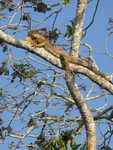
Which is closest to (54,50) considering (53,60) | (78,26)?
(53,60)

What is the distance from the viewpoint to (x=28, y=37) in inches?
207

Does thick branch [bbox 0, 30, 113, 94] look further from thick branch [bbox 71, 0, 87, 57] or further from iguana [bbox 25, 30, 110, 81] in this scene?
thick branch [bbox 71, 0, 87, 57]

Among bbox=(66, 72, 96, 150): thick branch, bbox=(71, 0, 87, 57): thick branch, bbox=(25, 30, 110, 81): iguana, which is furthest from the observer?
bbox=(71, 0, 87, 57): thick branch

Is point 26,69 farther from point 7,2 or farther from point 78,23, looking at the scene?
point 78,23

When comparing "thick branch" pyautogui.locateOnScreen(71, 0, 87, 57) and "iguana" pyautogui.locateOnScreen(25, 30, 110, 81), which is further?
"thick branch" pyautogui.locateOnScreen(71, 0, 87, 57)

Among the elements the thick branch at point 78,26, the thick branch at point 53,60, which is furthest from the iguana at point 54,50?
the thick branch at point 78,26

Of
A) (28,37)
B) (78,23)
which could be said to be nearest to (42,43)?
(28,37)

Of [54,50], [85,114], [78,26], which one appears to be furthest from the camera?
[78,26]

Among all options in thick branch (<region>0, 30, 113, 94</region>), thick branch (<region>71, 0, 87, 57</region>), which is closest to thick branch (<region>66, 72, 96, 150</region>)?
thick branch (<region>0, 30, 113, 94</region>)

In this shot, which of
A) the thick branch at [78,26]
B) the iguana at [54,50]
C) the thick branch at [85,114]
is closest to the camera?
the thick branch at [85,114]

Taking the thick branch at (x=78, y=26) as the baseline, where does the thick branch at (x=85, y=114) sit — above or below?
below

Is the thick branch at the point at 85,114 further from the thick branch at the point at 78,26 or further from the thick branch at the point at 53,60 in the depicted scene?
the thick branch at the point at 78,26

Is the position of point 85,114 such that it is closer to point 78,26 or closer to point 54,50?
point 54,50

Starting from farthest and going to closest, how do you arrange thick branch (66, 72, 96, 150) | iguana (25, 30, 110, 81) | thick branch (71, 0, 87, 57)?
thick branch (71, 0, 87, 57), iguana (25, 30, 110, 81), thick branch (66, 72, 96, 150)
